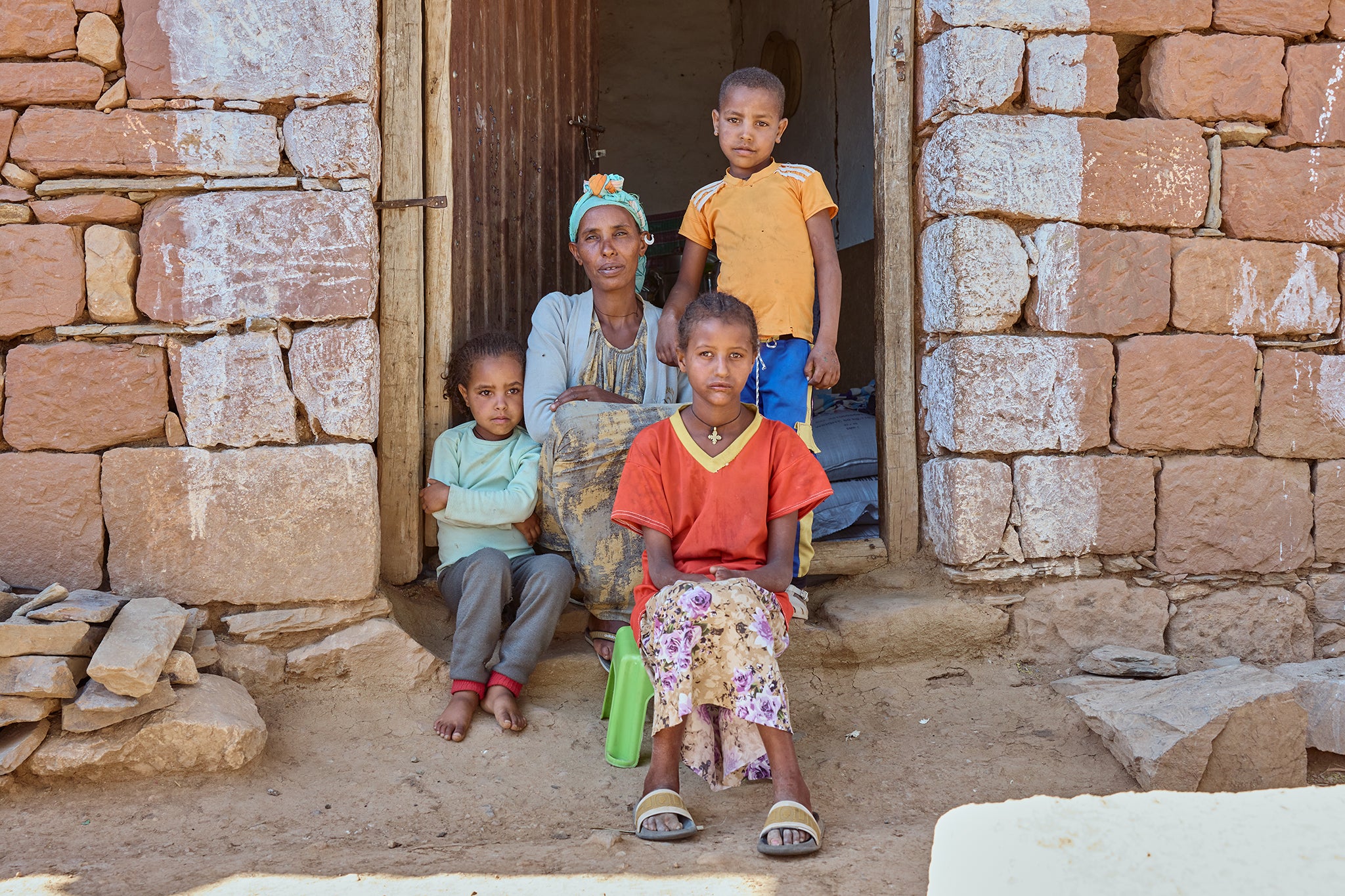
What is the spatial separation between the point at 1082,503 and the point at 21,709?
3.07 meters

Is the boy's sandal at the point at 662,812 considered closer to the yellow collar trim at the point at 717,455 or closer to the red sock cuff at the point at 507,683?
the red sock cuff at the point at 507,683

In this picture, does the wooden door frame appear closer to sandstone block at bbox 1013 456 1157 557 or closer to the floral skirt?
sandstone block at bbox 1013 456 1157 557

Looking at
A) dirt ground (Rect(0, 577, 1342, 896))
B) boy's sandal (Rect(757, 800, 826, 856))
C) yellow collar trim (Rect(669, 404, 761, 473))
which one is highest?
yellow collar trim (Rect(669, 404, 761, 473))

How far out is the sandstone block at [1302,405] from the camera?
332cm

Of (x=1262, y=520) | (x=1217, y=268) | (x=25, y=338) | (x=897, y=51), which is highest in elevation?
(x=897, y=51)

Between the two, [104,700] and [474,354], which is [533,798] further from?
[474,354]

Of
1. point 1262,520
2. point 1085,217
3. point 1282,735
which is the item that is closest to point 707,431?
point 1085,217

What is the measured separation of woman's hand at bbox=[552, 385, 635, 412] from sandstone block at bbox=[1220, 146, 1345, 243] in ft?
6.88

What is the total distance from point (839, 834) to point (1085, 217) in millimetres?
2093

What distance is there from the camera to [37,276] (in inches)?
115

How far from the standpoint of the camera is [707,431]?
9.11 feet

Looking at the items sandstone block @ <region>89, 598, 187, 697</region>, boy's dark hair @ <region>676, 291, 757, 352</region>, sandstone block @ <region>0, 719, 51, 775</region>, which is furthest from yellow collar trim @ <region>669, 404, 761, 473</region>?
sandstone block @ <region>0, 719, 51, 775</region>

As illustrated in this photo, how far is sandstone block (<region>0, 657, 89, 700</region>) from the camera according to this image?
97.8 inches

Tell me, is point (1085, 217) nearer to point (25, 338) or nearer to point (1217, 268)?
point (1217, 268)
